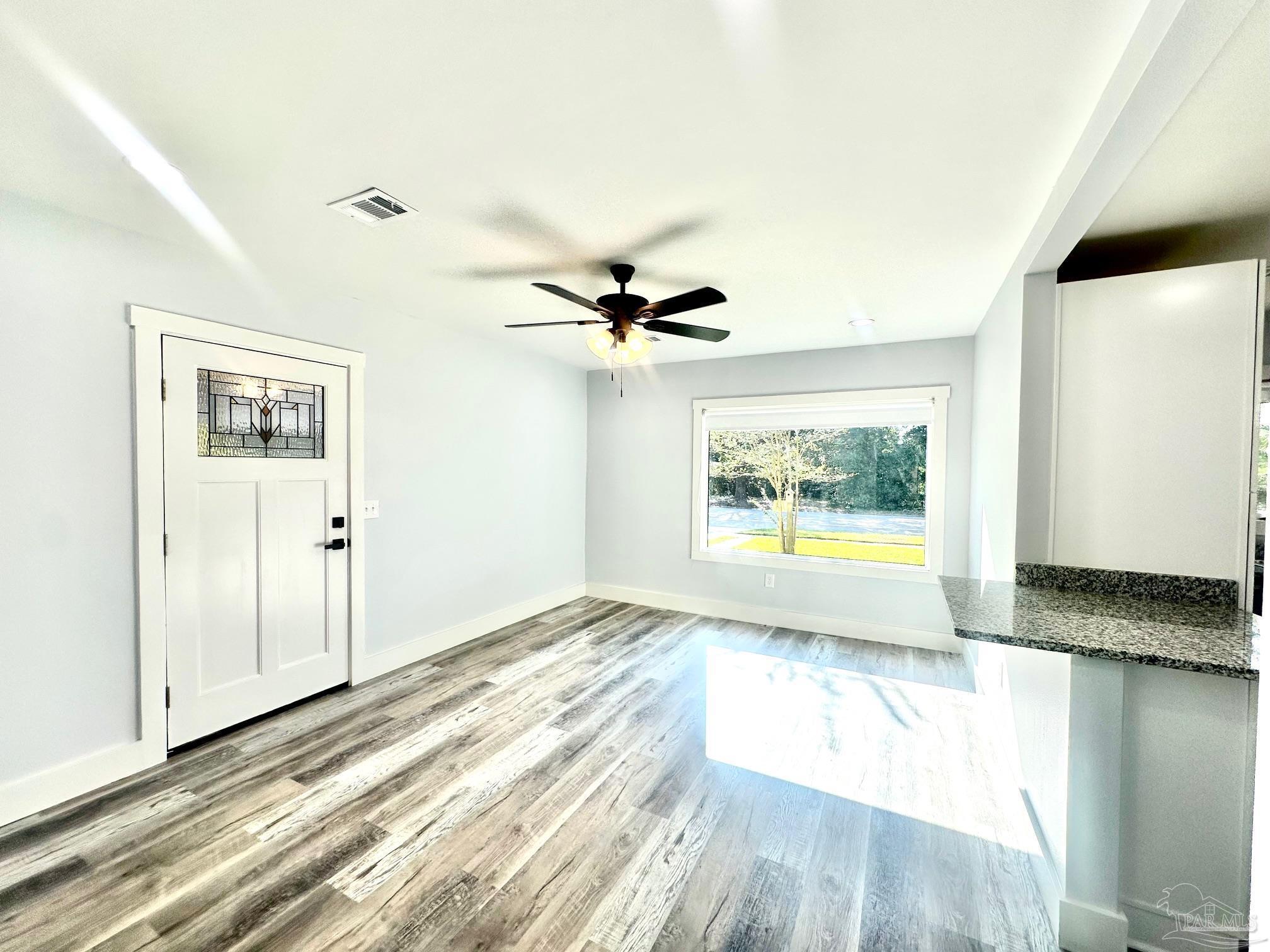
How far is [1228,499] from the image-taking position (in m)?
1.84

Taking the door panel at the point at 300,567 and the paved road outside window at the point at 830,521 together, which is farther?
the paved road outside window at the point at 830,521

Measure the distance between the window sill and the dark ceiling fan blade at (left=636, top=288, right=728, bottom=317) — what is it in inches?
112

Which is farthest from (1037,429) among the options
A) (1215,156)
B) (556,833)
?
(556,833)

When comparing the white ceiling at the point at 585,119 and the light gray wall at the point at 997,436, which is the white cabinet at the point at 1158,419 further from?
the white ceiling at the point at 585,119

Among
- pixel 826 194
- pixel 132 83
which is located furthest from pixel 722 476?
pixel 132 83

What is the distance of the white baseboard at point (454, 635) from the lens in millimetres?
3602

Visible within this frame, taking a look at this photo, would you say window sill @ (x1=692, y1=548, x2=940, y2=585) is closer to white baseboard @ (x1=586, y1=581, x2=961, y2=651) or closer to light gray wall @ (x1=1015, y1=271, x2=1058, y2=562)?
white baseboard @ (x1=586, y1=581, x2=961, y2=651)

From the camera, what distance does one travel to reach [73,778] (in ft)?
7.56

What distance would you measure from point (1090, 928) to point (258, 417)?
399 centimetres

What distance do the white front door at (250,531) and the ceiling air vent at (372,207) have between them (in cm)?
120

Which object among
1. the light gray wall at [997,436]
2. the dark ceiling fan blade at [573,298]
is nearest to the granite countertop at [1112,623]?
the light gray wall at [997,436]

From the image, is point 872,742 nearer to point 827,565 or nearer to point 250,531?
point 827,565

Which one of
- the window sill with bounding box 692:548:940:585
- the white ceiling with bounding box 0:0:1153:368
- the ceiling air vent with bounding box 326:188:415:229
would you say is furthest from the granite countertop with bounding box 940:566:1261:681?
the ceiling air vent with bounding box 326:188:415:229

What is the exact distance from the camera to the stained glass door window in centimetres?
277
